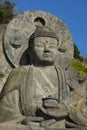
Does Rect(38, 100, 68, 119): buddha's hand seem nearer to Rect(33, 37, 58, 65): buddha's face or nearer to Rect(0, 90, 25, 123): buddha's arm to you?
Rect(0, 90, 25, 123): buddha's arm

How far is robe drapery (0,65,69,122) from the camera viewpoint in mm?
9383

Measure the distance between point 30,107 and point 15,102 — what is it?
30 centimetres

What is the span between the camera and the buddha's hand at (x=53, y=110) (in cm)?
901

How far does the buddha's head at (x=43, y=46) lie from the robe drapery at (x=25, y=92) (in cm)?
21

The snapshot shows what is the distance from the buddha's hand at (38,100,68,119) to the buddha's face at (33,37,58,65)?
1104 millimetres

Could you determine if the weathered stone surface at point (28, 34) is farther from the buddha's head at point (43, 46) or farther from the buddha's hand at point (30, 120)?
the buddha's hand at point (30, 120)

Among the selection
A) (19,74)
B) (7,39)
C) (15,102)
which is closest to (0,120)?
(15,102)

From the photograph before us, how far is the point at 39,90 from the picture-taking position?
9.71m

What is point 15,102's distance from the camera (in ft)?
31.1

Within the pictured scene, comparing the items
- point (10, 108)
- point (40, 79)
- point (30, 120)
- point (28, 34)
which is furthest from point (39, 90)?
point (28, 34)

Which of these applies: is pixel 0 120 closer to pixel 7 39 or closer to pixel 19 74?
pixel 19 74

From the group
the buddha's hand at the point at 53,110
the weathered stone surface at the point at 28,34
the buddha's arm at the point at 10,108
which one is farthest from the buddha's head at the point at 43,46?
the buddha's hand at the point at 53,110

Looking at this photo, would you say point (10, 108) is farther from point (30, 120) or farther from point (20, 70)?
point (20, 70)

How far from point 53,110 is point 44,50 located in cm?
141
